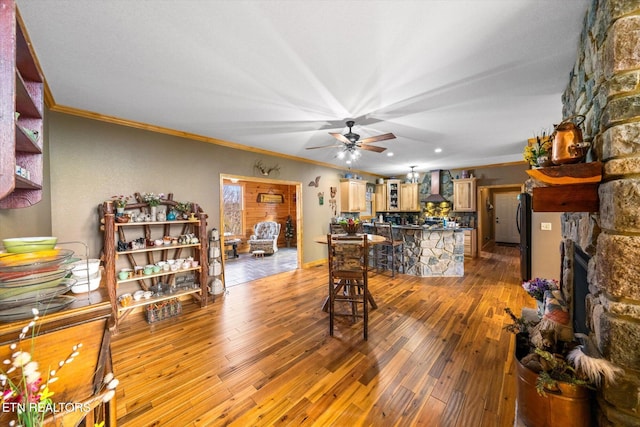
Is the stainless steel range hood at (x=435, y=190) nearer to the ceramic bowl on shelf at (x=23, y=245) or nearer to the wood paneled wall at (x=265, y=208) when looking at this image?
the wood paneled wall at (x=265, y=208)

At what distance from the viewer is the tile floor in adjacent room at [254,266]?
4836mm

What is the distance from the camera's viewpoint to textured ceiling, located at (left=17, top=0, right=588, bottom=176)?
143 cm

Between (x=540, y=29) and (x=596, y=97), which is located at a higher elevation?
(x=540, y=29)

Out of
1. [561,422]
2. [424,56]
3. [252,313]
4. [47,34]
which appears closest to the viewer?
[561,422]

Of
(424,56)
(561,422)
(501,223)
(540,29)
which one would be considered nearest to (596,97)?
(540,29)

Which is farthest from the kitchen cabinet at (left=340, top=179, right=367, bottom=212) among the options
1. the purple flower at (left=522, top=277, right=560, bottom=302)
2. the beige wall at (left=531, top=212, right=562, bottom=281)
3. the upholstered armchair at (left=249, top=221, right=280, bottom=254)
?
the purple flower at (left=522, top=277, right=560, bottom=302)

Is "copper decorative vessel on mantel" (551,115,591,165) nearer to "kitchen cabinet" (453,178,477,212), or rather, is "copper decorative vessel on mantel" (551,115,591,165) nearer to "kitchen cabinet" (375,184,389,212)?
"kitchen cabinet" (453,178,477,212)

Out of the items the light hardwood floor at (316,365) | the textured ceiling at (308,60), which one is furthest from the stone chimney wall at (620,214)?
the light hardwood floor at (316,365)

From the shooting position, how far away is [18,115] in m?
1.11

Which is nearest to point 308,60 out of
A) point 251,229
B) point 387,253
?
point 387,253

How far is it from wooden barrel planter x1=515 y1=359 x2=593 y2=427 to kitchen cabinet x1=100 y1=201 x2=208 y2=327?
3557 mm

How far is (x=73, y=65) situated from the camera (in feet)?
6.32

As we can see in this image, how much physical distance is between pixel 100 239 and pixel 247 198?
16.4 ft

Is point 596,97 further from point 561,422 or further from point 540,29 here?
point 561,422
